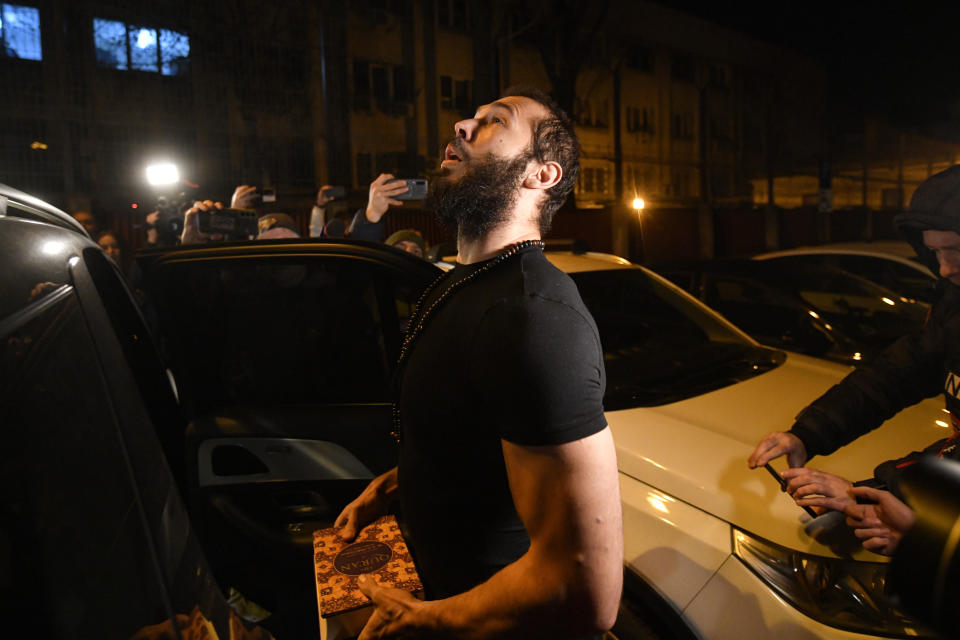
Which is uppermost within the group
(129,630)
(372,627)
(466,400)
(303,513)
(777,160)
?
(777,160)

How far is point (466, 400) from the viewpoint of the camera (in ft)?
3.96

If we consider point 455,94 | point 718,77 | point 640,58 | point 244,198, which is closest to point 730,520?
point 244,198

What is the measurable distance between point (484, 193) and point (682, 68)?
32.4m

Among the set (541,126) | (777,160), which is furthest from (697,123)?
(541,126)

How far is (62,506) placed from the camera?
2.74ft

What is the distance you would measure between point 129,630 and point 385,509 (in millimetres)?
926

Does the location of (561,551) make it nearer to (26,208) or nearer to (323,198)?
(26,208)

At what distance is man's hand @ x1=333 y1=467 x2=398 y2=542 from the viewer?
5.56ft

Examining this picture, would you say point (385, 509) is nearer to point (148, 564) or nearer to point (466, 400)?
point (466, 400)

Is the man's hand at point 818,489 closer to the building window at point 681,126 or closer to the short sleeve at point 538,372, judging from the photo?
the short sleeve at point 538,372

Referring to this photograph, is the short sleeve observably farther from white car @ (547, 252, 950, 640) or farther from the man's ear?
white car @ (547, 252, 950, 640)

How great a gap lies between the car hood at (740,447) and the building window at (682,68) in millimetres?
30345

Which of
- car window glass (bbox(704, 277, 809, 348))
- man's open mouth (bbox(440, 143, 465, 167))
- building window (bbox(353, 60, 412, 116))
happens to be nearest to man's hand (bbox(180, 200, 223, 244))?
man's open mouth (bbox(440, 143, 465, 167))

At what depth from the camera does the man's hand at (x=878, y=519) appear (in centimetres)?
152
